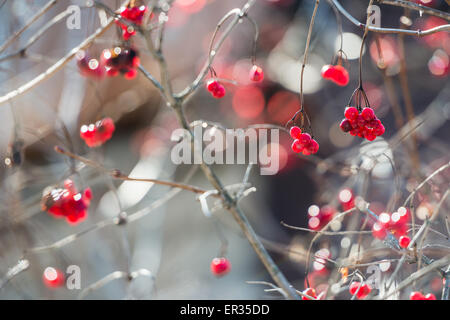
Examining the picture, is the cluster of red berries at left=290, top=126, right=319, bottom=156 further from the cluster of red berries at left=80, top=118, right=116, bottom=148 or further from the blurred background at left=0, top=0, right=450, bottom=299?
the blurred background at left=0, top=0, right=450, bottom=299

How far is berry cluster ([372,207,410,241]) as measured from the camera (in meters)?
1.32

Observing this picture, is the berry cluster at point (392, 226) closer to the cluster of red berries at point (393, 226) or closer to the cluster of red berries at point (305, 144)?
the cluster of red berries at point (393, 226)

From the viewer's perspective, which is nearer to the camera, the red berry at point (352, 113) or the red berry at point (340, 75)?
the red berry at point (352, 113)

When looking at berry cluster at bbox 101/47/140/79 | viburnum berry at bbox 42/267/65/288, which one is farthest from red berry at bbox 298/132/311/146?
viburnum berry at bbox 42/267/65/288

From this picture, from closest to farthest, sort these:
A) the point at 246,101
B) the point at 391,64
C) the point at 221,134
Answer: the point at 391,64 < the point at 221,134 < the point at 246,101

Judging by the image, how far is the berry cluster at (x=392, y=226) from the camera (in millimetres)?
1320

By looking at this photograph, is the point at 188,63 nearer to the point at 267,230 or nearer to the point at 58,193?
the point at 267,230

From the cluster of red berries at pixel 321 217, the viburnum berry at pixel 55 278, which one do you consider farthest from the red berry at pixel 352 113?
the viburnum berry at pixel 55 278

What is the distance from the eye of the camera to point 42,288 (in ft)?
10.8

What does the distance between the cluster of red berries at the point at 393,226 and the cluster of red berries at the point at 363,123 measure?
30cm

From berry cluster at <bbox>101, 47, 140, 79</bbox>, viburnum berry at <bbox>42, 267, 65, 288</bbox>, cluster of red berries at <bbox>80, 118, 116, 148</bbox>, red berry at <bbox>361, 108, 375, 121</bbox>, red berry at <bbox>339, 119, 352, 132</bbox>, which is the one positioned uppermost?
berry cluster at <bbox>101, 47, 140, 79</bbox>

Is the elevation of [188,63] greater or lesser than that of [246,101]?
greater

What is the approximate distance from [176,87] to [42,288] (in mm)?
1831
